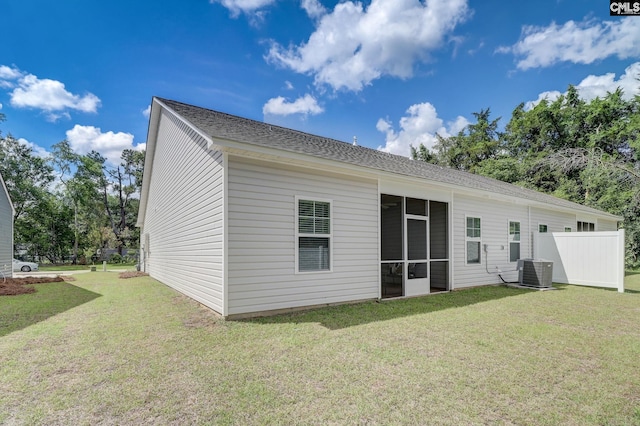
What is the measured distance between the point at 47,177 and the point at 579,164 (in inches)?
1520

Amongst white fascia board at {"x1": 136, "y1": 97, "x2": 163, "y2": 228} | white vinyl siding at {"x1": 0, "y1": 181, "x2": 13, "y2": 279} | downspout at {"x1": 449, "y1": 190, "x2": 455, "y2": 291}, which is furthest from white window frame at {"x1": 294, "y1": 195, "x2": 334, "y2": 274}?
white vinyl siding at {"x1": 0, "y1": 181, "x2": 13, "y2": 279}

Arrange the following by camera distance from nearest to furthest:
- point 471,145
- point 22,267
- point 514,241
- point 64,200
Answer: point 514,241, point 22,267, point 64,200, point 471,145

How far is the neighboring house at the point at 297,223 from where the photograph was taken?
17.2 ft

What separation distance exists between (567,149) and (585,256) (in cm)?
822

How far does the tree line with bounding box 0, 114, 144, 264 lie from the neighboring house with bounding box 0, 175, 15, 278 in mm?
13201

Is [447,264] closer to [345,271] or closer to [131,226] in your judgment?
[345,271]

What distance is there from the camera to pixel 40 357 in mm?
3590

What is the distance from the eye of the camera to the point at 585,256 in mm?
9805

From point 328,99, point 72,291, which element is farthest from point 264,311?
point 328,99

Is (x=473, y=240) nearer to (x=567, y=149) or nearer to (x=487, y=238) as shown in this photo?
(x=487, y=238)

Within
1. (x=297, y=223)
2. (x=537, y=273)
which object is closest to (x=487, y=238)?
(x=537, y=273)

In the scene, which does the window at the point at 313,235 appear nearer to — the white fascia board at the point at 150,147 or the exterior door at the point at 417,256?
the exterior door at the point at 417,256

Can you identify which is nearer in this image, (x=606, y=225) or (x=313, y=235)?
(x=313, y=235)

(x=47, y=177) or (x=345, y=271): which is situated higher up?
(x=47, y=177)
